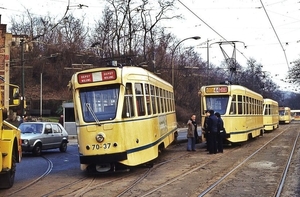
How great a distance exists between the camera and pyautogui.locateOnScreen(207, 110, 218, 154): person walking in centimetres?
1964

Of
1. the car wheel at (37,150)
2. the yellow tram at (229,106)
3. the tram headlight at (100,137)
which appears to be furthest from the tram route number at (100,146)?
the yellow tram at (229,106)

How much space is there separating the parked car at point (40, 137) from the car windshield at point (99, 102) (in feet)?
26.5

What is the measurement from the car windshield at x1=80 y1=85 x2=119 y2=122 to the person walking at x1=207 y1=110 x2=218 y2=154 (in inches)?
284

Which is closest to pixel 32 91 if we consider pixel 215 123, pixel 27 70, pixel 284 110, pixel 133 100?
pixel 27 70

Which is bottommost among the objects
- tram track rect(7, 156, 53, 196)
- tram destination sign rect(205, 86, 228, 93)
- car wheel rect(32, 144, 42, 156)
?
tram track rect(7, 156, 53, 196)

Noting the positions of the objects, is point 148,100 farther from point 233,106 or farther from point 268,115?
point 268,115

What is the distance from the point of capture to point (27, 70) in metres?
73.2

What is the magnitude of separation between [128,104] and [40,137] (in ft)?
29.6

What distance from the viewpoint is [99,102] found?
13.4 m

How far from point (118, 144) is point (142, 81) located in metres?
2.57

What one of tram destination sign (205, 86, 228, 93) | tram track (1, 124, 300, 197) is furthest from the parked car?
tram destination sign (205, 86, 228, 93)

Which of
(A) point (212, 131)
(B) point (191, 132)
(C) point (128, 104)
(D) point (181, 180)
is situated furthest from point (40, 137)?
(D) point (181, 180)

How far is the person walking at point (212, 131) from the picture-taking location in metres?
19.6

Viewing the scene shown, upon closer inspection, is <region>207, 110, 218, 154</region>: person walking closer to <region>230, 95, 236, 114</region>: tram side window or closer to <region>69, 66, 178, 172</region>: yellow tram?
<region>230, 95, 236, 114</region>: tram side window
